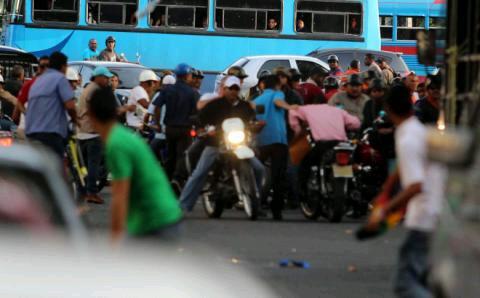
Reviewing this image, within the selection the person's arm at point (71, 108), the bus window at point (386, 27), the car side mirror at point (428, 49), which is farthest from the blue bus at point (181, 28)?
the car side mirror at point (428, 49)

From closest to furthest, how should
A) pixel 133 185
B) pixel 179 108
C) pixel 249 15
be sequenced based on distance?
pixel 133 185
pixel 179 108
pixel 249 15

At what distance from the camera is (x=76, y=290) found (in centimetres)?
570

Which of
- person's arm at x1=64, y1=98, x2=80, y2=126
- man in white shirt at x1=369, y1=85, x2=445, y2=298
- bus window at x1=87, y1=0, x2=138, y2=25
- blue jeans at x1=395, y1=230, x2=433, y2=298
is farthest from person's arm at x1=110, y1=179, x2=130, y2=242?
bus window at x1=87, y1=0, x2=138, y2=25

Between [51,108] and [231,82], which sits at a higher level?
[231,82]

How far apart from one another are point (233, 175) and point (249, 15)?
21.1 m

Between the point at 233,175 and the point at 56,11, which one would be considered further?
A: the point at 56,11

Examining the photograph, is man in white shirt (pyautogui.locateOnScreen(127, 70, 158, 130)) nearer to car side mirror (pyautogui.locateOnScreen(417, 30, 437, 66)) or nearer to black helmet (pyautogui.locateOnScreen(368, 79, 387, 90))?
black helmet (pyautogui.locateOnScreen(368, 79, 387, 90))

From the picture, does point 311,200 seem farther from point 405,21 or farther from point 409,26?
point 405,21

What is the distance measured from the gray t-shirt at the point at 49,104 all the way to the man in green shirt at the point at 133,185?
8.72 m

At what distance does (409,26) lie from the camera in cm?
4747

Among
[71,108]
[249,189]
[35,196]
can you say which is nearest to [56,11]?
[249,189]

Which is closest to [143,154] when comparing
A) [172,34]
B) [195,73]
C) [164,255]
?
[164,255]

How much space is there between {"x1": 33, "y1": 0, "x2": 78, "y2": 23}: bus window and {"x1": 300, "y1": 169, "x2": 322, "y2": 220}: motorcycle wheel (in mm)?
20385

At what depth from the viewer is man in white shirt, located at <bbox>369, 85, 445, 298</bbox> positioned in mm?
9500
